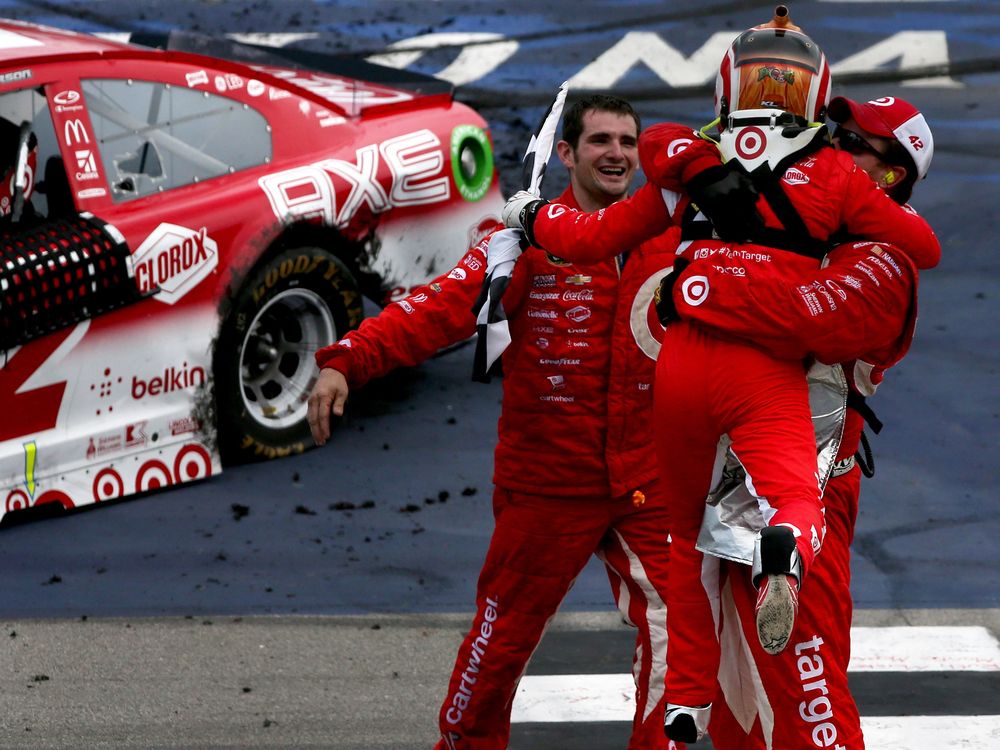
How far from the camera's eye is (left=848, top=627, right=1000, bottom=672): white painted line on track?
5.52 meters

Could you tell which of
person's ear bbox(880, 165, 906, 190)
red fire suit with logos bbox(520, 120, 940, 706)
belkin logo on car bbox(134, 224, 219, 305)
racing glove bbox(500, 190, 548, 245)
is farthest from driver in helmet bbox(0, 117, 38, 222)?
person's ear bbox(880, 165, 906, 190)

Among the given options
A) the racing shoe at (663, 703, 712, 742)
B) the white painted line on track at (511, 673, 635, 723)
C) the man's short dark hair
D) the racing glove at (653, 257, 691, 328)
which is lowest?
the white painted line on track at (511, 673, 635, 723)

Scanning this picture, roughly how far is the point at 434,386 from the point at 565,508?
12.6ft

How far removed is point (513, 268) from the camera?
4359 millimetres

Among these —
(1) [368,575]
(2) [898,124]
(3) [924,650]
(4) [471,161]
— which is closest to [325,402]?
(2) [898,124]

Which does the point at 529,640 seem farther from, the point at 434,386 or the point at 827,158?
the point at 434,386

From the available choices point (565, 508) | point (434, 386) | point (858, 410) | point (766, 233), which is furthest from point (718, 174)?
point (434, 386)

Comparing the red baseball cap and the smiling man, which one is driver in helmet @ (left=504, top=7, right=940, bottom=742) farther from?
the smiling man

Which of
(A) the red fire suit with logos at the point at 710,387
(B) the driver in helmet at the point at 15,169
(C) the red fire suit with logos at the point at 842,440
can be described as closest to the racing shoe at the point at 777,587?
(A) the red fire suit with logos at the point at 710,387

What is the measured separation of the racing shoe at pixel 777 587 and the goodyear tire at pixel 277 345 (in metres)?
4.06

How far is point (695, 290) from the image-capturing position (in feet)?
12.1

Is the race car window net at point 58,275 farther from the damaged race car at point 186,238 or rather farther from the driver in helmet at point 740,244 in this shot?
the driver in helmet at point 740,244

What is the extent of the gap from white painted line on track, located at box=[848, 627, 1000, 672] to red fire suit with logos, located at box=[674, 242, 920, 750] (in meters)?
1.68

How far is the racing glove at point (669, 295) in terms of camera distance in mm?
3744
